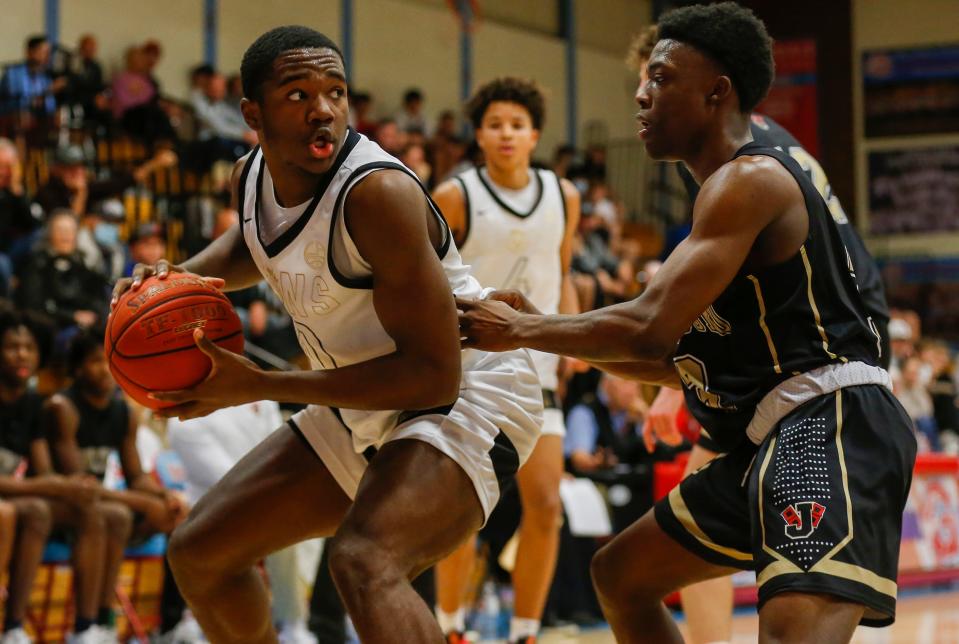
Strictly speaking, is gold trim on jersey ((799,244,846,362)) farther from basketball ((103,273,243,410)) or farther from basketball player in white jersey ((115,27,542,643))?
basketball ((103,273,243,410))

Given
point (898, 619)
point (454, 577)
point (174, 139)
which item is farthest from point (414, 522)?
point (174, 139)

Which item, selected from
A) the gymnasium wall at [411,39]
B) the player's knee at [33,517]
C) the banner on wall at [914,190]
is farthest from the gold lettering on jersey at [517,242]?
the banner on wall at [914,190]

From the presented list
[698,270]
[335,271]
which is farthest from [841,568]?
[335,271]

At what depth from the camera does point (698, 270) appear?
10.0ft

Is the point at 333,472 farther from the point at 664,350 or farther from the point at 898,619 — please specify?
the point at 898,619

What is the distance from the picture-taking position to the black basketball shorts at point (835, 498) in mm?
2947

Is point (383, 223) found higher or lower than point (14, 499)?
higher

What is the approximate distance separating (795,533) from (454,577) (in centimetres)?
281

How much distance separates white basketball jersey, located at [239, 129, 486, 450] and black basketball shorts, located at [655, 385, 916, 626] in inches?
38.2

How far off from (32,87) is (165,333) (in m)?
9.65

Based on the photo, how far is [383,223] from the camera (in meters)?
3.24

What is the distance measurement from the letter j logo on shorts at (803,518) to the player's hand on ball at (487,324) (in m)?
0.78

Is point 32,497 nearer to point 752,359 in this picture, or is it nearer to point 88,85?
point 752,359

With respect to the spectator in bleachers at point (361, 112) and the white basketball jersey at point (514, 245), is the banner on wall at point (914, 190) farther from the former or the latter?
the white basketball jersey at point (514, 245)
